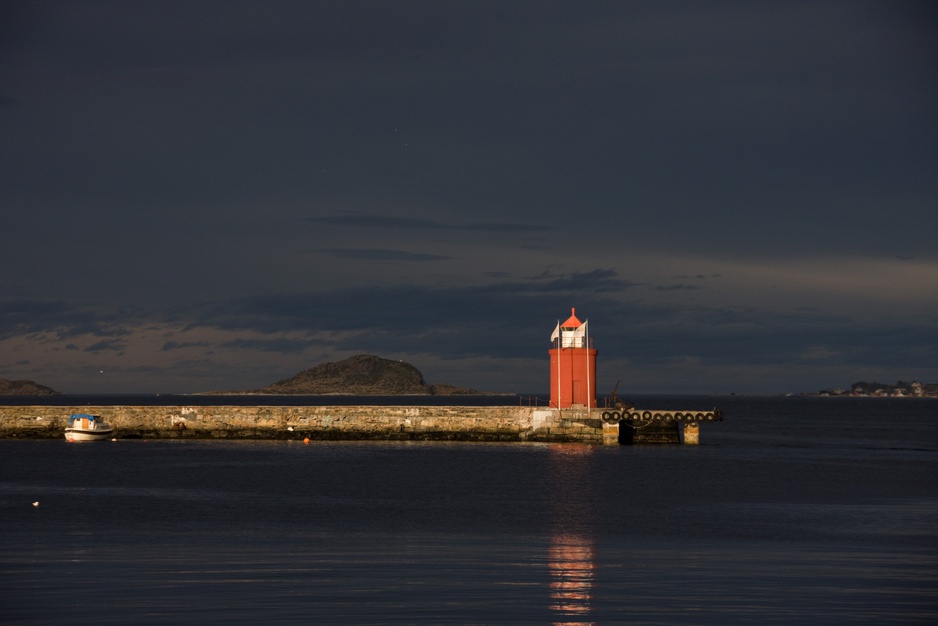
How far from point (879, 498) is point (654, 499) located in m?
8.02

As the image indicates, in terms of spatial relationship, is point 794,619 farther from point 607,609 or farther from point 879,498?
point 879,498

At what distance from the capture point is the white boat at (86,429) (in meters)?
64.1

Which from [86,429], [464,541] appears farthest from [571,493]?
[86,429]

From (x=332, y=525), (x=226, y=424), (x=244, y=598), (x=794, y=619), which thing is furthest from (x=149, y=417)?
(x=794, y=619)

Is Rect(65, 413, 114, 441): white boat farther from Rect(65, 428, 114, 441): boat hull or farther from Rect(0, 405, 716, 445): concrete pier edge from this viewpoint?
Rect(0, 405, 716, 445): concrete pier edge

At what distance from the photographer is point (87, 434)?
6438 centimetres

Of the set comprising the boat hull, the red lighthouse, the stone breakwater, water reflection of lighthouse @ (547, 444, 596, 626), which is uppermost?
the red lighthouse

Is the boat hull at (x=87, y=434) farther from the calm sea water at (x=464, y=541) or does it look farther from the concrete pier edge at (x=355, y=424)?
the calm sea water at (x=464, y=541)

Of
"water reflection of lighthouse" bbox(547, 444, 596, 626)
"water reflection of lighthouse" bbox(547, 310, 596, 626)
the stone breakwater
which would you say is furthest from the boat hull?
"water reflection of lighthouse" bbox(547, 444, 596, 626)

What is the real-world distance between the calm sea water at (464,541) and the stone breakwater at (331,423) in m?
4.69

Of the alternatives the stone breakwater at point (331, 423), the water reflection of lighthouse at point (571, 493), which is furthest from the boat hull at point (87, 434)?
the water reflection of lighthouse at point (571, 493)

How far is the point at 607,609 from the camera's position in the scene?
56.4 feet

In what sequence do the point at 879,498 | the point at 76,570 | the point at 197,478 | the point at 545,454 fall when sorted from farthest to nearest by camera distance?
1. the point at 545,454
2. the point at 197,478
3. the point at 879,498
4. the point at 76,570

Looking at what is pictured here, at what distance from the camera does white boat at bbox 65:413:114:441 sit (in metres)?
64.1
